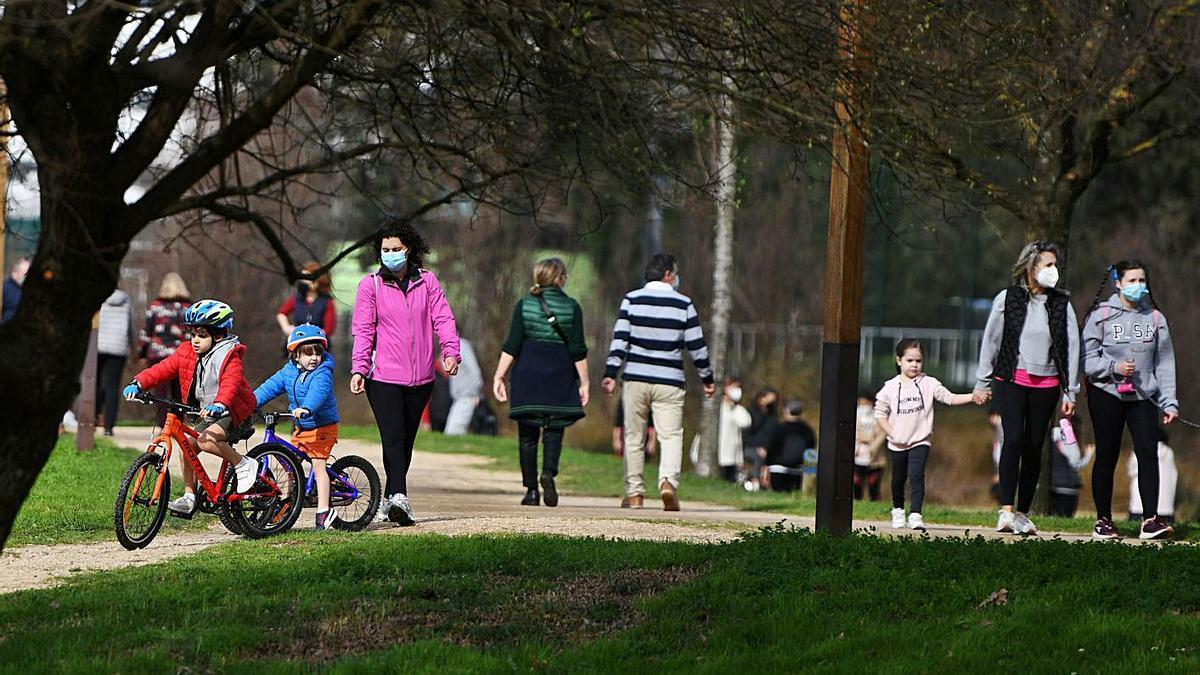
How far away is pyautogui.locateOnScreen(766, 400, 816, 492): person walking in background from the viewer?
22.9 m

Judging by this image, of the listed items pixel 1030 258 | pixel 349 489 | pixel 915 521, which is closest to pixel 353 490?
pixel 349 489

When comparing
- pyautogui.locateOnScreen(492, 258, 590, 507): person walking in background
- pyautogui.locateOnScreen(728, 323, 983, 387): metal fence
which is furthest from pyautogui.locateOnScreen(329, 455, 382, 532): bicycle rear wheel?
pyautogui.locateOnScreen(728, 323, 983, 387): metal fence

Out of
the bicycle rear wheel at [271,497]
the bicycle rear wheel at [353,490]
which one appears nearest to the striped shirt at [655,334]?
the bicycle rear wheel at [353,490]

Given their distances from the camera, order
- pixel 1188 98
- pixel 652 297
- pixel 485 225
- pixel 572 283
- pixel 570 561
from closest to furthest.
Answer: pixel 570 561
pixel 652 297
pixel 1188 98
pixel 485 225
pixel 572 283

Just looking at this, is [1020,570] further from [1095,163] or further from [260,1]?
[1095,163]

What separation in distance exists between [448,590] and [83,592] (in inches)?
66.2

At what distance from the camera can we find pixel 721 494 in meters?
18.3

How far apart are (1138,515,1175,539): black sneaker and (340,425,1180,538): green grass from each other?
1.40 ft

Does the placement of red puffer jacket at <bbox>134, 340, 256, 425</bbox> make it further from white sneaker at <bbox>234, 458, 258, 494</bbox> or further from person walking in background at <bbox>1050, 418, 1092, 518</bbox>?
person walking in background at <bbox>1050, 418, 1092, 518</bbox>

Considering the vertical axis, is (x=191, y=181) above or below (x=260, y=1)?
below

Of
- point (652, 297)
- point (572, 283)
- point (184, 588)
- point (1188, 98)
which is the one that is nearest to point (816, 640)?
point (184, 588)

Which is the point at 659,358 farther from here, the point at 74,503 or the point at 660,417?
the point at 74,503

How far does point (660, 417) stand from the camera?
523 inches

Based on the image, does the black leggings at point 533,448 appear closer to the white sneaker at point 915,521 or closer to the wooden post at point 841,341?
the white sneaker at point 915,521
